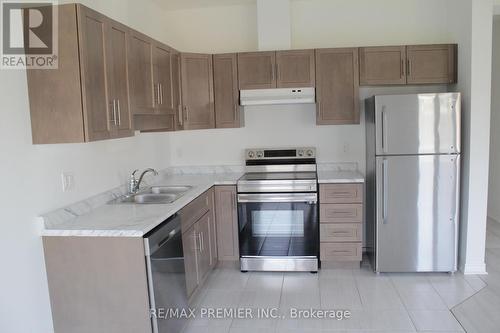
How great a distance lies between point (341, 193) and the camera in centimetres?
398

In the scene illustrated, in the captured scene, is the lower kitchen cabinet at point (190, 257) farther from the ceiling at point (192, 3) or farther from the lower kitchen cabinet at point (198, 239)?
the ceiling at point (192, 3)

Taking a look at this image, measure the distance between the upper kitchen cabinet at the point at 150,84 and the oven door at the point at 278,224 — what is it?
43.6 inches

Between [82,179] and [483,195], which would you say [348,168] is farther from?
[82,179]

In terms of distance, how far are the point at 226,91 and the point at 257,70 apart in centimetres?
38

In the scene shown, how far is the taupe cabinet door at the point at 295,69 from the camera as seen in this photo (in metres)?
4.12

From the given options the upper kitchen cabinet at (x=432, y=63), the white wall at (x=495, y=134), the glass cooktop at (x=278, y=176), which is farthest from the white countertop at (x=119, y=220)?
the white wall at (x=495, y=134)

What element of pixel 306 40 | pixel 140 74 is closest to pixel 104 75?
pixel 140 74

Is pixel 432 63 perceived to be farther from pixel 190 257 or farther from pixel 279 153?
pixel 190 257

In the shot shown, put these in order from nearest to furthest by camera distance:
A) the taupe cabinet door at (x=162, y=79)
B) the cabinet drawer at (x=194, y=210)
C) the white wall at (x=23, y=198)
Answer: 1. the white wall at (x=23, y=198)
2. the cabinet drawer at (x=194, y=210)
3. the taupe cabinet door at (x=162, y=79)

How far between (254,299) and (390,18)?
3.14 metres

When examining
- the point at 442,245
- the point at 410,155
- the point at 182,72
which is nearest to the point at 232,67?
the point at 182,72

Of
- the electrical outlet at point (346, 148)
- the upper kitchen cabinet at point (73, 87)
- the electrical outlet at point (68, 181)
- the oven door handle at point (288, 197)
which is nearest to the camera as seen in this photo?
the upper kitchen cabinet at point (73, 87)

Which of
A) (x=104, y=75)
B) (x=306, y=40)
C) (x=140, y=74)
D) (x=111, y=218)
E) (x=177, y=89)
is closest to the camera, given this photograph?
(x=104, y=75)

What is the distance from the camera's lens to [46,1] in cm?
246
